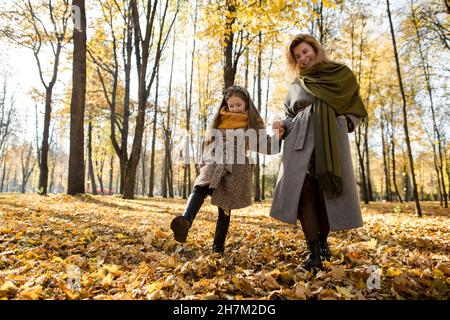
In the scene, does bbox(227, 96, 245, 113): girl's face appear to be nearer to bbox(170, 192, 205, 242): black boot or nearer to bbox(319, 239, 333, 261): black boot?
bbox(170, 192, 205, 242): black boot

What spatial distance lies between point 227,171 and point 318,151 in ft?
3.32

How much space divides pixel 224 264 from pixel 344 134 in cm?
161

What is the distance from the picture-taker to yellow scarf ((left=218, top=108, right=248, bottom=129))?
2.96 meters

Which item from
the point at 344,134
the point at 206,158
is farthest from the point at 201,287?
the point at 344,134

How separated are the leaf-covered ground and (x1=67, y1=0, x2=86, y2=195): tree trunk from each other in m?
4.69

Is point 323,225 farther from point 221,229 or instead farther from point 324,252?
point 221,229

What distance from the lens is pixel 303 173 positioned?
7.87 ft

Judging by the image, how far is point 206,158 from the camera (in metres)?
3.03

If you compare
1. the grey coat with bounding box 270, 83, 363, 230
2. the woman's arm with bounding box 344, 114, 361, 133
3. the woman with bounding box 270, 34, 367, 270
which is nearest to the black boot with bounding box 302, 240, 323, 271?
the woman with bounding box 270, 34, 367, 270

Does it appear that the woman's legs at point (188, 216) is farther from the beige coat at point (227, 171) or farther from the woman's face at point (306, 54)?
the woman's face at point (306, 54)

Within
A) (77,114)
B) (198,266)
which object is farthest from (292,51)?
(77,114)

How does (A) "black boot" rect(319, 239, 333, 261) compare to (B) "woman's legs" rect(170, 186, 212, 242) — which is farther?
(A) "black boot" rect(319, 239, 333, 261)

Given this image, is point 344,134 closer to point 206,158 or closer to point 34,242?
point 206,158

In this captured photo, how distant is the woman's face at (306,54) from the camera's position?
8.66 ft
